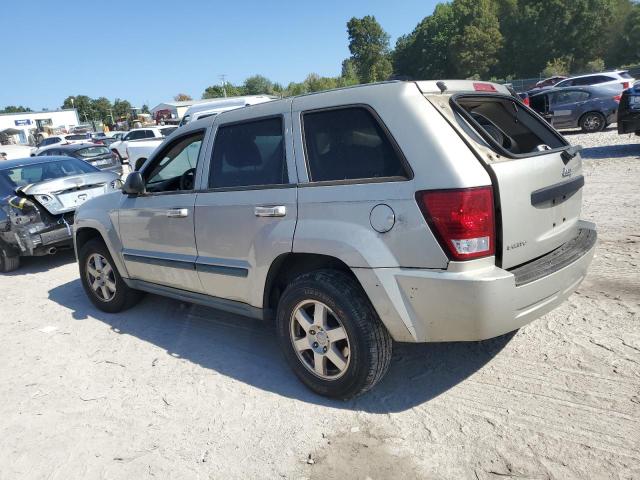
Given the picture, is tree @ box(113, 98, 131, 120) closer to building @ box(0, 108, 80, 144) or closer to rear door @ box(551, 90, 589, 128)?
building @ box(0, 108, 80, 144)

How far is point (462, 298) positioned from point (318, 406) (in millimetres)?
1244

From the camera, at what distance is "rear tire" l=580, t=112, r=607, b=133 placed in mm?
15438

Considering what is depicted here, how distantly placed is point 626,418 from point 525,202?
1.31 m

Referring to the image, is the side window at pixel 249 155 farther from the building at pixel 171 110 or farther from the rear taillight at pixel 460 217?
the building at pixel 171 110

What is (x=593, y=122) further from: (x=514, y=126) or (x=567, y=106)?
(x=514, y=126)

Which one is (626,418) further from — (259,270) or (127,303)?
(127,303)

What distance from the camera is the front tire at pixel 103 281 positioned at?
4910 mm

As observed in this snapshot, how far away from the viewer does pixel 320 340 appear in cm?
306

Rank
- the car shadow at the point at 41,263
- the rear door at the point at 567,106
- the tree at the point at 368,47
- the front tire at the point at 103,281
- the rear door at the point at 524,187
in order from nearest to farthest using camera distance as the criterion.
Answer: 1. the rear door at the point at 524,187
2. the front tire at the point at 103,281
3. the car shadow at the point at 41,263
4. the rear door at the point at 567,106
5. the tree at the point at 368,47

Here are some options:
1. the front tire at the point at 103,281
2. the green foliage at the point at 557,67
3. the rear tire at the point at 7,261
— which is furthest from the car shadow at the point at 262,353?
the green foliage at the point at 557,67

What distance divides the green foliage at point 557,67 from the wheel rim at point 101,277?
184 ft

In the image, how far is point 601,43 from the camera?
5616 cm

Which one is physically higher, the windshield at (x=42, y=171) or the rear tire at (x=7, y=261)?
the windshield at (x=42, y=171)

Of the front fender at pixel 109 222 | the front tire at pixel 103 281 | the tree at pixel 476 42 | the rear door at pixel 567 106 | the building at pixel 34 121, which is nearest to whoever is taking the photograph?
the front fender at pixel 109 222
